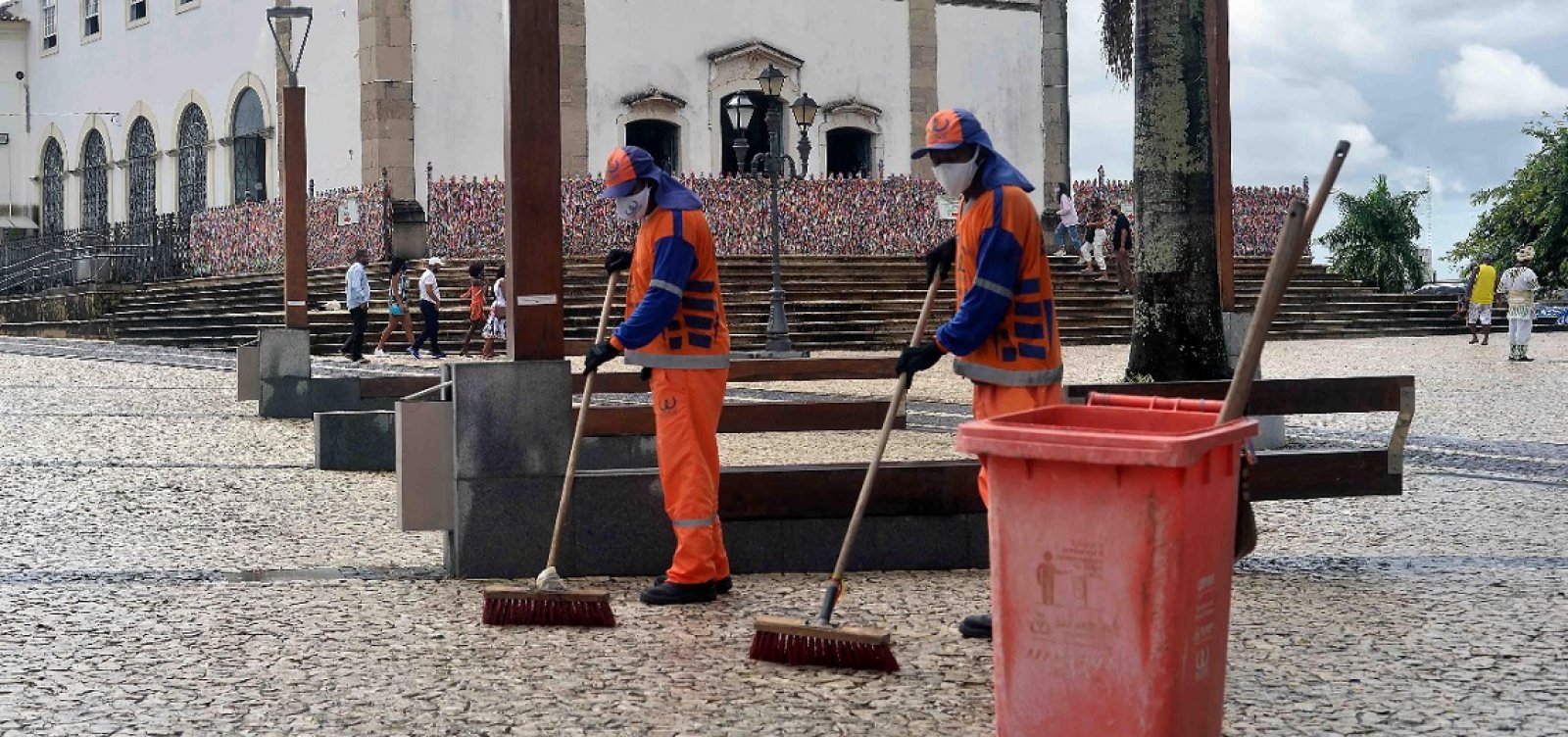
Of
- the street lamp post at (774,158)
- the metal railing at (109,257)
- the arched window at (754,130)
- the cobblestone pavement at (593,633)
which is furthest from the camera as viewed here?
the metal railing at (109,257)

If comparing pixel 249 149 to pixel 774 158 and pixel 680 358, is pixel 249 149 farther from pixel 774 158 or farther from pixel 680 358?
pixel 680 358

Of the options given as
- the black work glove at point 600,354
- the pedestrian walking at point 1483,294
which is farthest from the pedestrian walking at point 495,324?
the black work glove at point 600,354

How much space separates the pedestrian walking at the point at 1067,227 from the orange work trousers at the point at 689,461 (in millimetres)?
26292

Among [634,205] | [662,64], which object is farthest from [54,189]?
[634,205]

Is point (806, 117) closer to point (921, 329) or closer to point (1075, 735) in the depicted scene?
point (921, 329)

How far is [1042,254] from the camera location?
597cm

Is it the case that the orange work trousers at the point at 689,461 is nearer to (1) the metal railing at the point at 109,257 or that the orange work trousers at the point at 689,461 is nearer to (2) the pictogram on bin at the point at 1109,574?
(2) the pictogram on bin at the point at 1109,574

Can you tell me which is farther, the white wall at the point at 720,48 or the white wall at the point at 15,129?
the white wall at the point at 15,129

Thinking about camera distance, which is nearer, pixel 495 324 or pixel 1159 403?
pixel 1159 403

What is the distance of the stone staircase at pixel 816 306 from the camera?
26969 millimetres

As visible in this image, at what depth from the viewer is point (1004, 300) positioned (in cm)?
577

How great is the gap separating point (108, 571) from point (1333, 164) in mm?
5153

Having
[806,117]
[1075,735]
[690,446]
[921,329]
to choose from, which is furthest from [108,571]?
[806,117]

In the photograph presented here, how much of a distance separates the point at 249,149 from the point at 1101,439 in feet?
107
